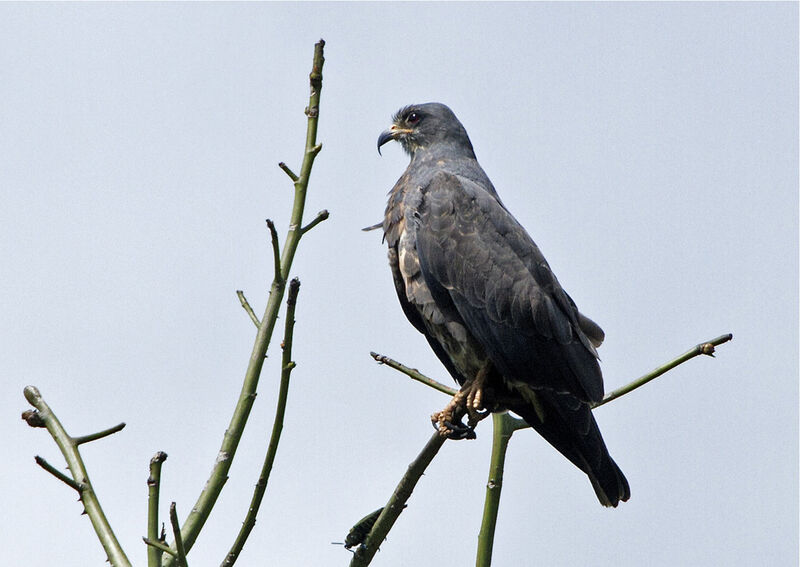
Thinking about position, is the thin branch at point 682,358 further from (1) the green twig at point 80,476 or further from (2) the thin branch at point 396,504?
(1) the green twig at point 80,476

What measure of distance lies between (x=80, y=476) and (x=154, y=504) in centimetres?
34

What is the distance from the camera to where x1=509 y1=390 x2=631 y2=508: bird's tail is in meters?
5.44

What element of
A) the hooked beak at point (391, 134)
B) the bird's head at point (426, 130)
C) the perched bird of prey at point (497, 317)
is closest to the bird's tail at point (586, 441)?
the perched bird of prey at point (497, 317)

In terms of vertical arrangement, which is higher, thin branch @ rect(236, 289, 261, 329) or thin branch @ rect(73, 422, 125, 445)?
thin branch @ rect(236, 289, 261, 329)

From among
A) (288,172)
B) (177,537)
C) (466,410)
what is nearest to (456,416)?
(466,410)

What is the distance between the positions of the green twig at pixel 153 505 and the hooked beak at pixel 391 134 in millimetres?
4692

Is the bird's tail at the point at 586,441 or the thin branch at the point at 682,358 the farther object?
the bird's tail at the point at 586,441

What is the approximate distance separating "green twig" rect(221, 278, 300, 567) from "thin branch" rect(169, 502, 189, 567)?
353 mm

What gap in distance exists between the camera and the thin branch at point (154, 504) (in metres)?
2.57

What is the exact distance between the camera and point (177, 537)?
8.48 feet

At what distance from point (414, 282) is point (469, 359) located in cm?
54

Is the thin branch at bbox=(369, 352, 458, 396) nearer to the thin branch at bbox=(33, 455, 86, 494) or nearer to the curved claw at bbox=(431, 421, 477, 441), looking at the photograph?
the curved claw at bbox=(431, 421, 477, 441)

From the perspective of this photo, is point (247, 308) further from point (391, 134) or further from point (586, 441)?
point (391, 134)

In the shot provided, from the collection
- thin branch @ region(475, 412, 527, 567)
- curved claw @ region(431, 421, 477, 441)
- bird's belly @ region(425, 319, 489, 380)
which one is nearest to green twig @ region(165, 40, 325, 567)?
thin branch @ region(475, 412, 527, 567)
